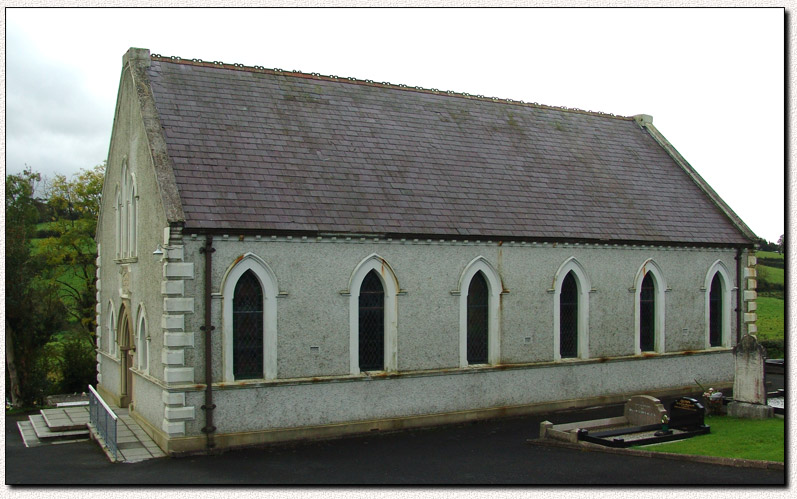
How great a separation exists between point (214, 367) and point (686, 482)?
954 cm

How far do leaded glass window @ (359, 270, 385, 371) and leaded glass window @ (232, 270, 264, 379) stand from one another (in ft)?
8.18

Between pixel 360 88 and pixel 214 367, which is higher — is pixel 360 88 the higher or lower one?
the higher one

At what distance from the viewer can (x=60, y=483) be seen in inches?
539

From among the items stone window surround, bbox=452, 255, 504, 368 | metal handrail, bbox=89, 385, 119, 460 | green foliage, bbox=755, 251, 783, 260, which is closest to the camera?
metal handrail, bbox=89, 385, 119, 460

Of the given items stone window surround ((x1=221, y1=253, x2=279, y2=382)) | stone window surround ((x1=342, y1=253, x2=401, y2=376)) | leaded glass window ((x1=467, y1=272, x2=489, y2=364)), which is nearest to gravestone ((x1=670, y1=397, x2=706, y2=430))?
leaded glass window ((x1=467, y1=272, x2=489, y2=364))

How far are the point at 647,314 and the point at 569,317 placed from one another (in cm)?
302

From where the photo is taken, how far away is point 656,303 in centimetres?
2239

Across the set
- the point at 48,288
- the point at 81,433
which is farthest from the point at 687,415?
the point at 48,288

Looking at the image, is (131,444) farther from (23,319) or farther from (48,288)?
(48,288)

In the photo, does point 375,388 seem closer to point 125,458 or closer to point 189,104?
point 125,458

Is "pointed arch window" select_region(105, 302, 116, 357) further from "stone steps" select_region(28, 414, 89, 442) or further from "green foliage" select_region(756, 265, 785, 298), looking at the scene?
"green foliage" select_region(756, 265, 785, 298)

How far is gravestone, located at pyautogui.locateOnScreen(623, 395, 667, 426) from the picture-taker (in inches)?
684

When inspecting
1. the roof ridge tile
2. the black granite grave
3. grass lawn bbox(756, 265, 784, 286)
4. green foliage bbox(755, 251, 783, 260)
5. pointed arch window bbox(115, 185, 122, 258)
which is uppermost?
the roof ridge tile

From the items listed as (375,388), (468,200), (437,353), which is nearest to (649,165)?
(468,200)
